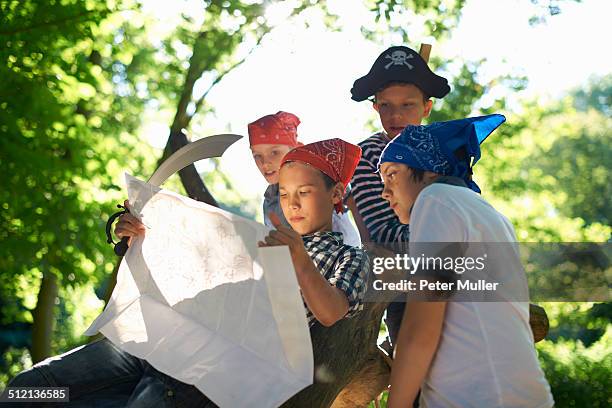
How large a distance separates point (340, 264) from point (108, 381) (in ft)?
2.87

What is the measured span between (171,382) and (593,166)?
118 ft

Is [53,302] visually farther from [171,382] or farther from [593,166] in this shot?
[593,166]

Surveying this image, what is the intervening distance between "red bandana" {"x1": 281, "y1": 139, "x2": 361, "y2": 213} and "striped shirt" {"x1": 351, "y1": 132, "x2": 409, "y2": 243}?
32 cm

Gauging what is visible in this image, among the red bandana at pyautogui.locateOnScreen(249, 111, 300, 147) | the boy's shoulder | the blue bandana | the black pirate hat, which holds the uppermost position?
the black pirate hat

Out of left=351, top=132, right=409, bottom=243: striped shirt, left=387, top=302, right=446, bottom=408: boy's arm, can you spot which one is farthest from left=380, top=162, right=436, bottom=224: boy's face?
left=351, top=132, right=409, bottom=243: striped shirt

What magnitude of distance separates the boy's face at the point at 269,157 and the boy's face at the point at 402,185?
115cm

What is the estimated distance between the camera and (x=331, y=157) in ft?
9.25

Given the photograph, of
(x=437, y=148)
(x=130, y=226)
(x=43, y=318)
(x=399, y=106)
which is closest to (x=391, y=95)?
(x=399, y=106)

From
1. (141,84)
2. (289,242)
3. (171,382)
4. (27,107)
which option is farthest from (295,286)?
(141,84)

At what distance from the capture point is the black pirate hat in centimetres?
342

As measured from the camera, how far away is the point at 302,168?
2.76 m

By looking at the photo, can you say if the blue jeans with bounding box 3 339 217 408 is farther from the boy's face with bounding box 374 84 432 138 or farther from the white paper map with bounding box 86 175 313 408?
the boy's face with bounding box 374 84 432 138

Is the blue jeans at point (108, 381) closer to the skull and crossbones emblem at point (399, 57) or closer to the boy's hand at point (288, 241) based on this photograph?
the boy's hand at point (288, 241)

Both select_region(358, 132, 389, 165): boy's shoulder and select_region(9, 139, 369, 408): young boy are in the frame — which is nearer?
select_region(9, 139, 369, 408): young boy
